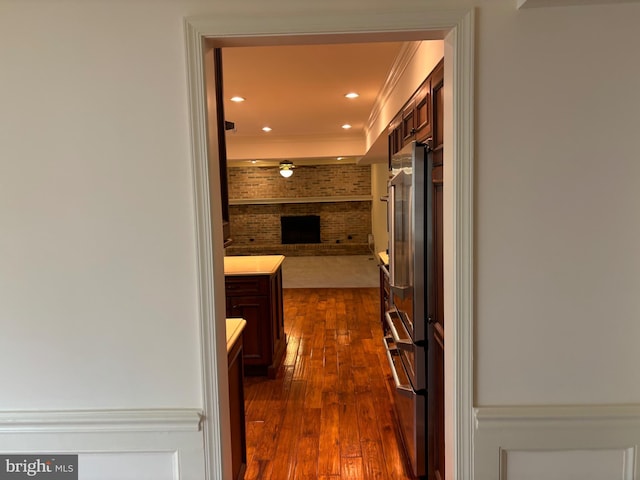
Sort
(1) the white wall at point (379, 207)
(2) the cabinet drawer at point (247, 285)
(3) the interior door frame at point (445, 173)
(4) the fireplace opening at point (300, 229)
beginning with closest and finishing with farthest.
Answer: (3) the interior door frame at point (445, 173) → (2) the cabinet drawer at point (247, 285) → (1) the white wall at point (379, 207) → (4) the fireplace opening at point (300, 229)

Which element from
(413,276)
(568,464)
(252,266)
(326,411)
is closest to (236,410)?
(413,276)

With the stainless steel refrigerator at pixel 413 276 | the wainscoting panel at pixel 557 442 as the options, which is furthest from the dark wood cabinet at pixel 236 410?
the wainscoting panel at pixel 557 442

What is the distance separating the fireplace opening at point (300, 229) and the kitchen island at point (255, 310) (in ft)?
25.7

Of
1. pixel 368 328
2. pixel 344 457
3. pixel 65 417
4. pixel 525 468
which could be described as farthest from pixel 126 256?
pixel 368 328

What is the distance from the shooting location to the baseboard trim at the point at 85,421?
1.55 meters

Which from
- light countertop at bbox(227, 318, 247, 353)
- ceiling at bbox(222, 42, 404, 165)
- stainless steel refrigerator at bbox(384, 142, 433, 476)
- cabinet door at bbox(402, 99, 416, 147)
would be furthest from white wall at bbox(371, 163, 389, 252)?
light countertop at bbox(227, 318, 247, 353)

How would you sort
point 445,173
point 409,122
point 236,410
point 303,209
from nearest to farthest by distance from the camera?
point 445,173, point 236,410, point 409,122, point 303,209

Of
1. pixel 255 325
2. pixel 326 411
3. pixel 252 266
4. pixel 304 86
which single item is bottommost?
pixel 326 411

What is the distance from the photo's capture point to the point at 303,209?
11.6m

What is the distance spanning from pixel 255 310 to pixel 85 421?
2.06 meters

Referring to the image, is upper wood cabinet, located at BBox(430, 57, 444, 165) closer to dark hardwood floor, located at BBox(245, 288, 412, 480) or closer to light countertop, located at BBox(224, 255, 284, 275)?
dark hardwood floor, located at BBox(245, 288, 412, 480)

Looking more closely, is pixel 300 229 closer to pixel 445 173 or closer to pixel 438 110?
pixel 438 110

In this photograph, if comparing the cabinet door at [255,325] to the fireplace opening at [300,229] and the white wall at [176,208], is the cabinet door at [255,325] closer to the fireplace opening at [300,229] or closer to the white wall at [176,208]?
the white wall at [176,208]

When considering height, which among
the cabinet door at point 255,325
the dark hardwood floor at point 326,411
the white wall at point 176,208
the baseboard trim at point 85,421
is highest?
the white wall at point 176,208
